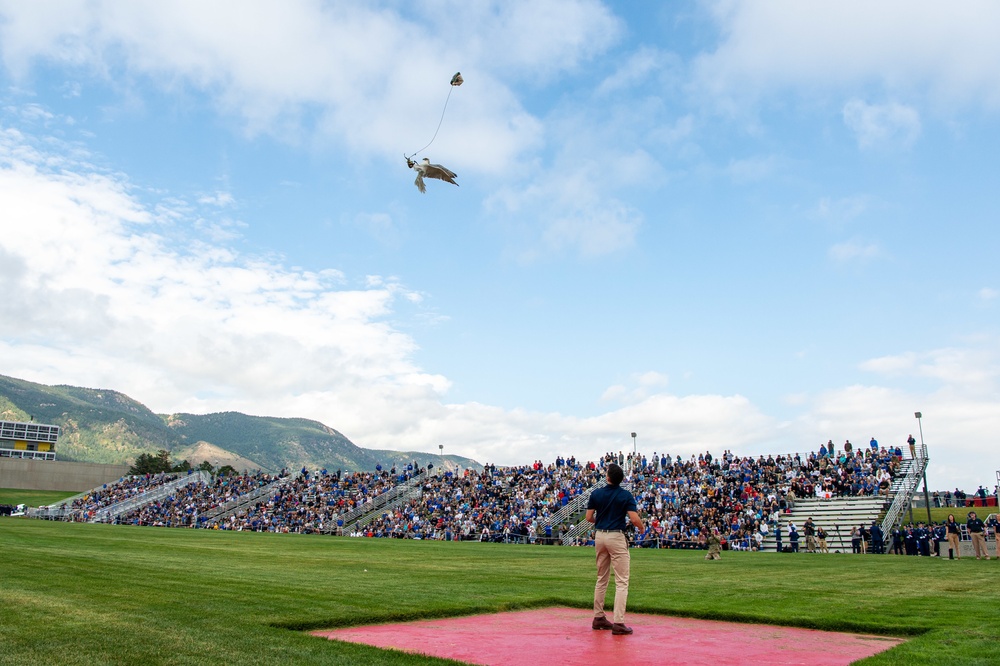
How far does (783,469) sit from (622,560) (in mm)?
31734

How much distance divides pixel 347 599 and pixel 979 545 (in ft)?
70.5

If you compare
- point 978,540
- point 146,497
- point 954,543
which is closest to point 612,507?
point 978,540

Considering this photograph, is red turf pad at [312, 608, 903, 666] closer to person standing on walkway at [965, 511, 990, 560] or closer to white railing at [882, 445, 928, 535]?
person standing on walkway at [965, 511, 990, 560]

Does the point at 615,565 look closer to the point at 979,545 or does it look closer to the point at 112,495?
the point at 979,545

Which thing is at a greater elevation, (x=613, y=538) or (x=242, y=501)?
(x=613, y=538)

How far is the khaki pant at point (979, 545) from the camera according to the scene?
77.3ft

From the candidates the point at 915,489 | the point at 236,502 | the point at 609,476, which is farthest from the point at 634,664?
the point at 236,502

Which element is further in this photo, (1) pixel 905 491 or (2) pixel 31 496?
(2) pixel 31 496

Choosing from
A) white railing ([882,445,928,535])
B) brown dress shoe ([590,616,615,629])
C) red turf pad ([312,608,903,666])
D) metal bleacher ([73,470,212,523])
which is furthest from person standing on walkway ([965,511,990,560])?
metal bleacher ([73,470,212,523])

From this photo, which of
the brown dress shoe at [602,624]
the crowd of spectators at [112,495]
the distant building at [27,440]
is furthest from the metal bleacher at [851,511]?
the distant building at [27,440]

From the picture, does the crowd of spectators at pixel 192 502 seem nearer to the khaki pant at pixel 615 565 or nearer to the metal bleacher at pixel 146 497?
the metal bleacher at pixel 146 497

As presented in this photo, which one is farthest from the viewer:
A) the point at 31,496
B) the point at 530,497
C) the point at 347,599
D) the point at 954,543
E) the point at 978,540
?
the point at 31,496

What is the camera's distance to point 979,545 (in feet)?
77.5

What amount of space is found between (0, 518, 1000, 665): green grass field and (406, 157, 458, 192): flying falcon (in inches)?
277
